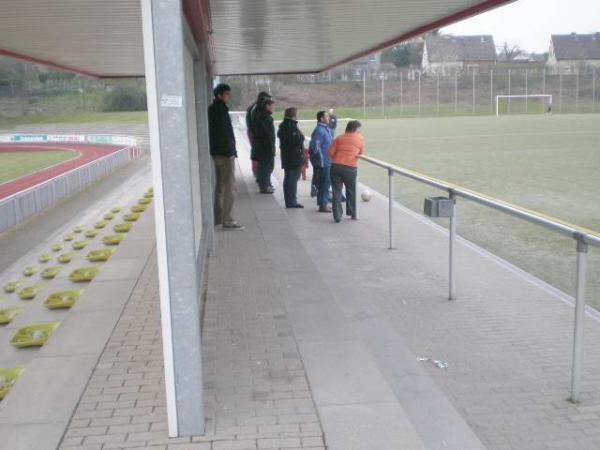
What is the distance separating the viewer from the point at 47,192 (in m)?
17.7

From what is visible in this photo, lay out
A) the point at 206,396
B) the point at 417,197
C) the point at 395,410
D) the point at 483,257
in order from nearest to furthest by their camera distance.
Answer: the point at 395,410, the point at 206,396, the point at 483,257, the point at 417,197

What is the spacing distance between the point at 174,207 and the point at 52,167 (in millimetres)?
32540

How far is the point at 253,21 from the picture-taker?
8.12m

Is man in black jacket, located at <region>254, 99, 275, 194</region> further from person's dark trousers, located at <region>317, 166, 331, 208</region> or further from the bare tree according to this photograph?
the bare tree

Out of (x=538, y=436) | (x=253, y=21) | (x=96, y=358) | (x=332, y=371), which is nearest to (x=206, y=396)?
(x=332, y=371)

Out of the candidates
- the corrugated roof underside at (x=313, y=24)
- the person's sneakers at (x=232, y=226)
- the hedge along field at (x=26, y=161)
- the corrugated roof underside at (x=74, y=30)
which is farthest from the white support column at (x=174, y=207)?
the hedge along field at (x=26, y=161)

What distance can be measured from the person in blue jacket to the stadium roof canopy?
3.99ft

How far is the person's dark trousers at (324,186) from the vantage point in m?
11.6

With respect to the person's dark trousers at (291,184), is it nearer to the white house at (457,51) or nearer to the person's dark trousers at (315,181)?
the person's dark trousers at (315,181)

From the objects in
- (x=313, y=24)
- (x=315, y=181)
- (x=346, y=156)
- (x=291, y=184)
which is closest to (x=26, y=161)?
(x=315, y=181)

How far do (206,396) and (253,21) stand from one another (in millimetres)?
5164

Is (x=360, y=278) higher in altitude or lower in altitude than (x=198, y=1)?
lower

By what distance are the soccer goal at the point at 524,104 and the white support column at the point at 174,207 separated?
68.4m

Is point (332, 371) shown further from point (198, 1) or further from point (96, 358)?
point (198, 1)
